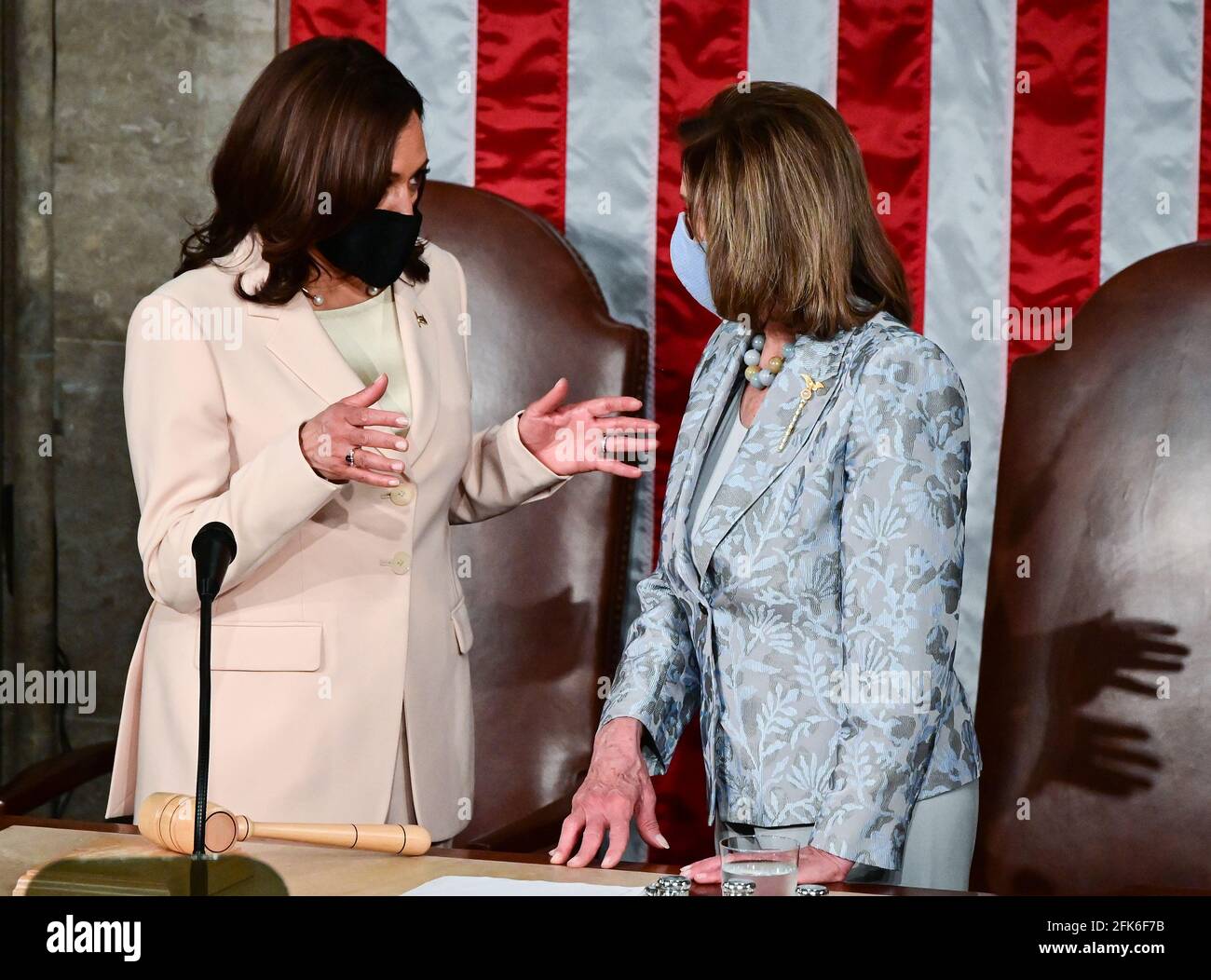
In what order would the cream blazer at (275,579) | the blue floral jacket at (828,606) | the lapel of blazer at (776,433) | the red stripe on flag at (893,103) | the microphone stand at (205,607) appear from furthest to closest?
the red stripe on flag at (893,103) < the cream blazer at (275,579) < the lapel of blazer at (776,433) < the blue floral jacket at (828,606) < the microphone stand at (205,607)

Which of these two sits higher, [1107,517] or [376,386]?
[376,386]

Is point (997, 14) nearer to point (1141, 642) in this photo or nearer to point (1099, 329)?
point (1099, 329)

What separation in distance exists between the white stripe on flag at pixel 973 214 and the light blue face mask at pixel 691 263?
3.42ft

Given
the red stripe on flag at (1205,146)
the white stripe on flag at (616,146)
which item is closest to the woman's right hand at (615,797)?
the white stripe on flag at (616,146)

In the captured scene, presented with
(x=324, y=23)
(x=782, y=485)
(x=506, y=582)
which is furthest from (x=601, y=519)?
(x=324, y=23)

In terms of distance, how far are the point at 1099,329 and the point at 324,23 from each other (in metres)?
1.90

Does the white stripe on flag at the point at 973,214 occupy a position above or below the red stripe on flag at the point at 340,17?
below

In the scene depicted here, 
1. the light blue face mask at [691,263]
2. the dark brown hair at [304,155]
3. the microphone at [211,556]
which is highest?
the dark brown hair at [304,155]

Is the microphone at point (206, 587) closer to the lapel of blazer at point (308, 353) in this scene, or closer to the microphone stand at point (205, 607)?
the microphone stand at point (205, 607)

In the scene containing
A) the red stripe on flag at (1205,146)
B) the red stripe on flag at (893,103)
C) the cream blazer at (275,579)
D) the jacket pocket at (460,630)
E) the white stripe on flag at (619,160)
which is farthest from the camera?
the white stripe on flag at (619,160)

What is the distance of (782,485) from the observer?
75.5 inches

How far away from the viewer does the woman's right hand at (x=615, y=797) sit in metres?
1.74

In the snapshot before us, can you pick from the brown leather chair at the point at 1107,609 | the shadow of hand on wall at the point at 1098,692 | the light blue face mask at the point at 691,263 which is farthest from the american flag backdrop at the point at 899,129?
the light blue face mask at the point at 691,263

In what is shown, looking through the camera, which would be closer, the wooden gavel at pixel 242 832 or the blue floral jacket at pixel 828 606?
the wooden gavel at pixel 242 832
